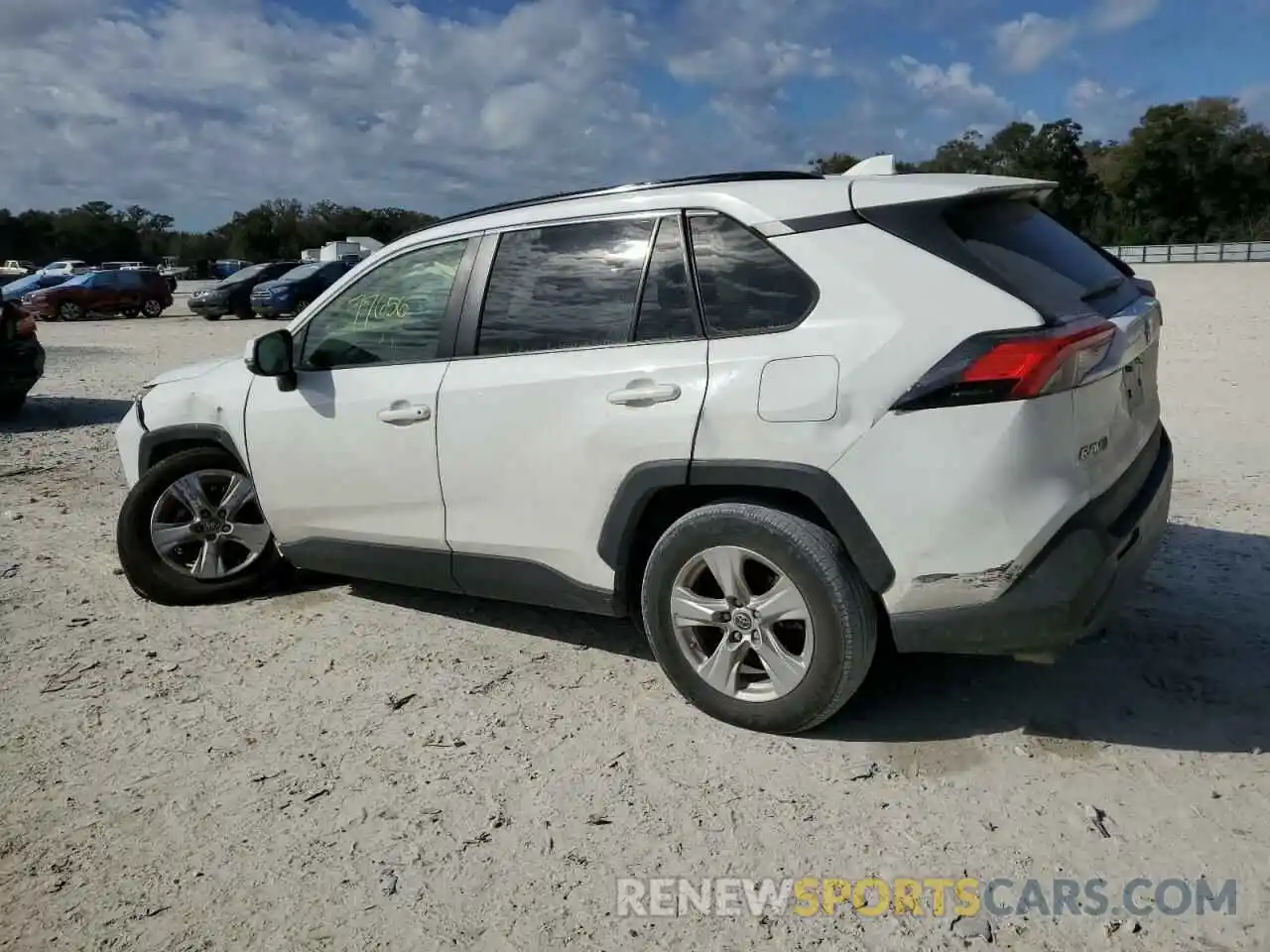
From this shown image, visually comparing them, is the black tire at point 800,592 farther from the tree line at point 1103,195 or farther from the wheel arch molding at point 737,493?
the tree line at point 1103,195

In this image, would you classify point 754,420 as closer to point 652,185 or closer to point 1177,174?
point 652,185

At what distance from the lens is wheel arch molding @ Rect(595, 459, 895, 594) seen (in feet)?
10.5

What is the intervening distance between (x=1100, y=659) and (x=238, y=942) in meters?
3.14

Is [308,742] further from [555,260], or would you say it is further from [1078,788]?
[1078,788]

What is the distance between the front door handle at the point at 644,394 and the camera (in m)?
3.50

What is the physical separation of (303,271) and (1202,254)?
4381 cm

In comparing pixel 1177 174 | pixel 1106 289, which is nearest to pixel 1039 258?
pixel 1106 289

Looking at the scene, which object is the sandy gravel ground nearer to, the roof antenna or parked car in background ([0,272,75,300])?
the roof antenna

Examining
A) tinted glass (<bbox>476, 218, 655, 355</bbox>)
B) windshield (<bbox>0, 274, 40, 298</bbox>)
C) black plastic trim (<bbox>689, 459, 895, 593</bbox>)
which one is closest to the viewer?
black plastic trim (<bbox>689, 459, 895, 593</bbox>)

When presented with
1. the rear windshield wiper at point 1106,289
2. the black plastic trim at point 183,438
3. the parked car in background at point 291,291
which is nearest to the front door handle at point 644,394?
the rear windshield wiper at point 1106,289

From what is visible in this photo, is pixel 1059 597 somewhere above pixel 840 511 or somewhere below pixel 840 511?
below

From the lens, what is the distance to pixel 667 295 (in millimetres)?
3650

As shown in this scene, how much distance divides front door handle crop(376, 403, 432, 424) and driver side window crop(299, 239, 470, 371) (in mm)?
209

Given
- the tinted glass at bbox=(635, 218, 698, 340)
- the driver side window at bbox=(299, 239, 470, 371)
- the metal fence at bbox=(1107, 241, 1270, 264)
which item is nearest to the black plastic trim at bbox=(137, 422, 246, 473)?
the driver side window at bbox=(299, 239, 470, 371)
